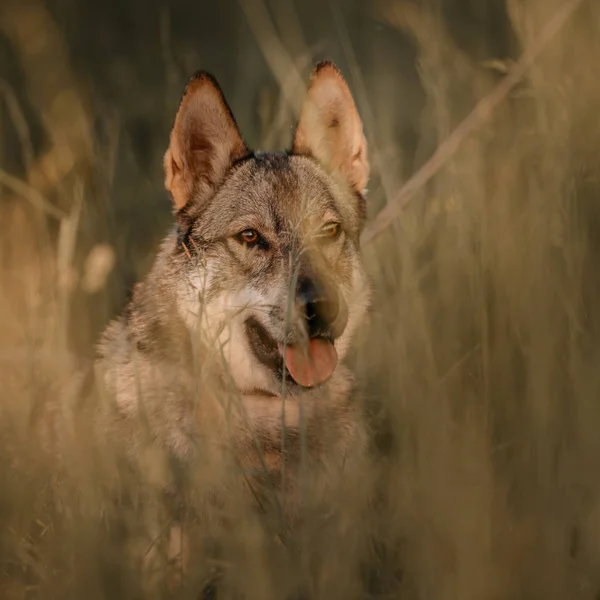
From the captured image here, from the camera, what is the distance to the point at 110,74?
9672 mm

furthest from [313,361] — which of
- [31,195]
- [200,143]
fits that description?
[200,143]

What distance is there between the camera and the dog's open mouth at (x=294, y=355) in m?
3.06

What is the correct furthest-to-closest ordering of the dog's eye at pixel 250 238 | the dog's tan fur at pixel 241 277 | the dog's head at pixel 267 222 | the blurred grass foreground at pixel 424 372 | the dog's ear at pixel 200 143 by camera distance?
1. the dog's eye at pixel 250 238
2. the dog's ear at pixel 200 143
3. the dog's head at pixel 267 222
4. the dog's tan fur at pixel 241 277
5. the blurred grass foreground at pixel 424 372

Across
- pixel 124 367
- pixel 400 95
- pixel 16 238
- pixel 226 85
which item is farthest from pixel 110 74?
pixel 124 367

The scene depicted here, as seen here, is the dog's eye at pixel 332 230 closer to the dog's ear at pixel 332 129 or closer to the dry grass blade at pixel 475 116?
the dry grass blade at pixel 475 116

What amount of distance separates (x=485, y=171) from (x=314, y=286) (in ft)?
2.57

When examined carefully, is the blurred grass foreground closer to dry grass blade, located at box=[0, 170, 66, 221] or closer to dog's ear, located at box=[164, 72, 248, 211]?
dry grass blade, located at box=[0, 170, 66, 221]

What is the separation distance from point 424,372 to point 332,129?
5.22 ft

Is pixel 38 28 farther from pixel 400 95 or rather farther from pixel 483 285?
pixel 400 95

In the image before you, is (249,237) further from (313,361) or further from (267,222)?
(313,361)

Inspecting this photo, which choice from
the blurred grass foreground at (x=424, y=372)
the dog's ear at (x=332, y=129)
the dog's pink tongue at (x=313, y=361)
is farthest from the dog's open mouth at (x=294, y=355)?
the dog's ear at (x=332, y=129)

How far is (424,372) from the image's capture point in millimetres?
2684

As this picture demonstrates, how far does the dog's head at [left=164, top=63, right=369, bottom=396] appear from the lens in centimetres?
336

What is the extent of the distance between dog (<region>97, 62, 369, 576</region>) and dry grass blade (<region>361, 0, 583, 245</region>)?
0.28 metres
